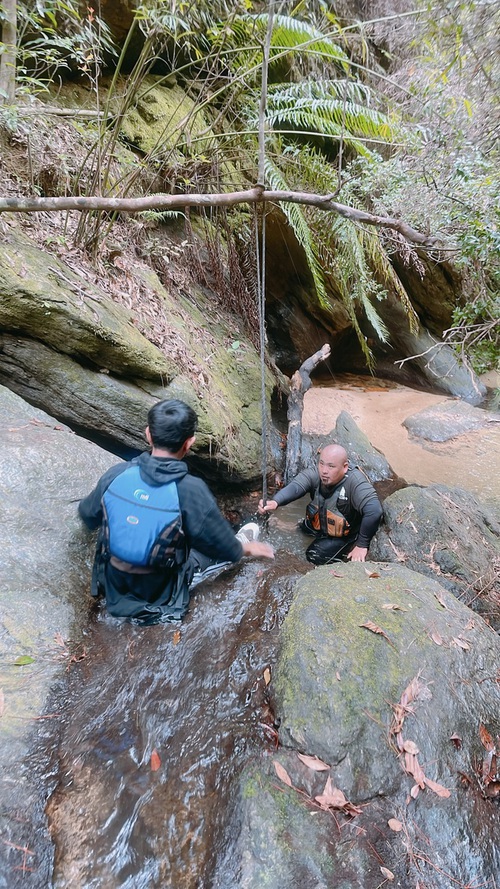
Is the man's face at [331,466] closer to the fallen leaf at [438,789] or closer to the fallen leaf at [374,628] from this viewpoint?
the fallen leaf at [374,628]

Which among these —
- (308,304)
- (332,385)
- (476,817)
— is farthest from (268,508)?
(332,385)

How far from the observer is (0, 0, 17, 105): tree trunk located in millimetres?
3385

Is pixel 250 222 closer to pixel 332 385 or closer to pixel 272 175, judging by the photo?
pixel 272 175

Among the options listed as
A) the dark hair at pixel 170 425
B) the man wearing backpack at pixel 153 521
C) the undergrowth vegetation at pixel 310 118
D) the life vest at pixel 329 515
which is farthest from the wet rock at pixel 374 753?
the undergrowth vegetation at pixel 310 118

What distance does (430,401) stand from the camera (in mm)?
9227

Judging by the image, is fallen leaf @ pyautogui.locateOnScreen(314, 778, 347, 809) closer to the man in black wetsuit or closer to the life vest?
the man in black wetsuit

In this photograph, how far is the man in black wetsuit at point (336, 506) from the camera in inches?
154

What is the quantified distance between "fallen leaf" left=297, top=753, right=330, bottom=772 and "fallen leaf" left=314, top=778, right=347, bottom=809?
5 cm

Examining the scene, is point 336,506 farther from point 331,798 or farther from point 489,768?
point 331,798

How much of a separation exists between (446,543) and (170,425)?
9.53ft

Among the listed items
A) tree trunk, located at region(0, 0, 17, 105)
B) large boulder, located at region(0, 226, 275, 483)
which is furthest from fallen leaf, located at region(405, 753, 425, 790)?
tree trunk, located at region(0, 0, 17, 105)

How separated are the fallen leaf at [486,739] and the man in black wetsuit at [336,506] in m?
2.05

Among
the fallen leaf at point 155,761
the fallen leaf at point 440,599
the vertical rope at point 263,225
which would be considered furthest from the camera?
the vertical rope at point 263,225

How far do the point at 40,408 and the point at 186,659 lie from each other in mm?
2405
